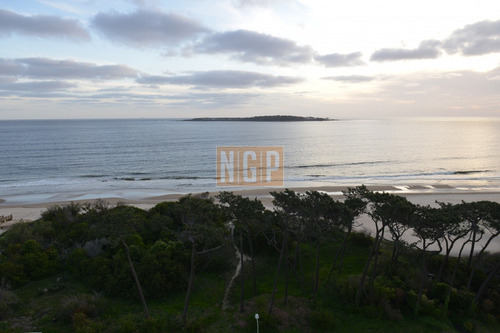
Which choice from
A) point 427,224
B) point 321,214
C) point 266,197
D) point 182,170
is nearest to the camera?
point 427,224

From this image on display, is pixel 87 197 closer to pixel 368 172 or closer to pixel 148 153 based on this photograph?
pixel 148 153

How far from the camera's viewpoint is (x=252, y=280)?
18125 millimetres

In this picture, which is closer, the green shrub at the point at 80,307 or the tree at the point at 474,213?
the green shrub at the point at 80,307

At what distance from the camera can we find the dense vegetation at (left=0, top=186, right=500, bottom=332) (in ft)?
44.1

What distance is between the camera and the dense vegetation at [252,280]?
13445 mm

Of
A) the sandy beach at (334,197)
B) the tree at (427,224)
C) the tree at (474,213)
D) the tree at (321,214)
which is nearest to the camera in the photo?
the tree at (427,224)

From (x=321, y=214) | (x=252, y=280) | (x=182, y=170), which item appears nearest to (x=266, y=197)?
(x=252, y=280)

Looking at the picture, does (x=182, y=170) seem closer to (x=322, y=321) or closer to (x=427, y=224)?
(x=322, y=321)

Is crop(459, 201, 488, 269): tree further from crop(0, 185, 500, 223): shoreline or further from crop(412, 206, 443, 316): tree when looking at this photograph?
crop(0, 185, 500, 223): shoreline

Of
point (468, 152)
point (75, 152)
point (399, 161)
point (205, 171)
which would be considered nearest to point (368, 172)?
point (399, 161)

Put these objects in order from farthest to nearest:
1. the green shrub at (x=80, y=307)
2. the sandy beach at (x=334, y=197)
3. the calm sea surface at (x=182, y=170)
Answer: the calm sea surface at (x=182, y=170) < the sandy beach at (x=334, y=197) < the green shrub at (x=80, y=307)

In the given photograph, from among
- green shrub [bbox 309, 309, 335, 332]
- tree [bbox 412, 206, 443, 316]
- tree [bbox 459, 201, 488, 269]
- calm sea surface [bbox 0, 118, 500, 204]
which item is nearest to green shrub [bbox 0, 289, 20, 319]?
green shrub [bbox 309, 309, 335, 332]

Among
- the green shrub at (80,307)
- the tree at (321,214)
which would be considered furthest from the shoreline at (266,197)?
the green shrub at (80,307)

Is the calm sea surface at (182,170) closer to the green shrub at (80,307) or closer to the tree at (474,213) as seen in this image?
the green shrub at (80,307)
